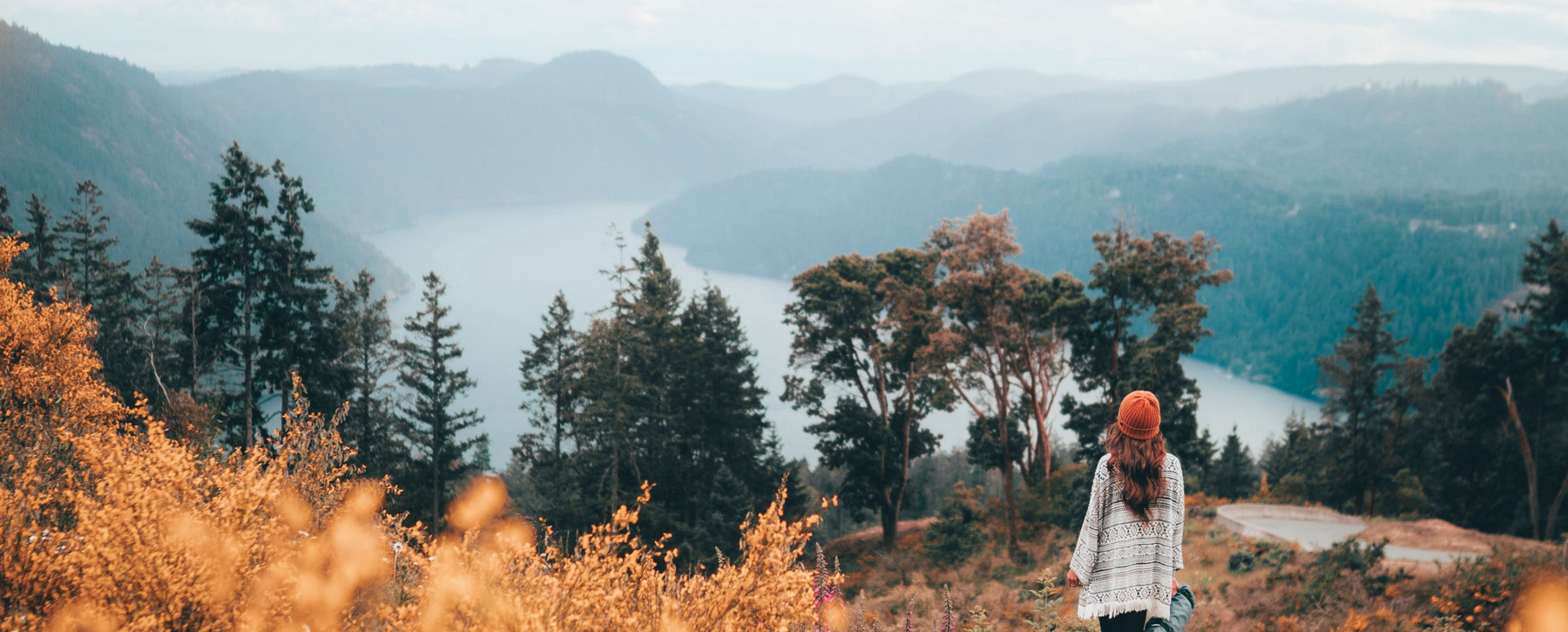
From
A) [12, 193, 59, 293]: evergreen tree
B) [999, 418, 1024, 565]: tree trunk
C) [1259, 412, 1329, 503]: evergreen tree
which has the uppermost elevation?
[12, 193, 59, 293]: evergreen tree

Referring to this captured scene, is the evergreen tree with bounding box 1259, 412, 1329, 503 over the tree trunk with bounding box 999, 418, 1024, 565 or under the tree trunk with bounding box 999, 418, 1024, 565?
under

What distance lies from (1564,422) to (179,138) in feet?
782

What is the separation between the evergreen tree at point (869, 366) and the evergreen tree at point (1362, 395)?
16.5 meters

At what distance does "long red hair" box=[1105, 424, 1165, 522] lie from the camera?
375cm

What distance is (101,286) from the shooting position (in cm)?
2747

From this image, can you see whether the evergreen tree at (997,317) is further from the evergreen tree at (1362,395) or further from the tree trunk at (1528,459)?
the tree trunk at (1528,459)

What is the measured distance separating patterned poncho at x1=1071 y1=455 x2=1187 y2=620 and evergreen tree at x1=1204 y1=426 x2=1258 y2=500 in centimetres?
4886

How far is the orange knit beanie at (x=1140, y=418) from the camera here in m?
3.69

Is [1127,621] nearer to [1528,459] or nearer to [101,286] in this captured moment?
[1528,459]

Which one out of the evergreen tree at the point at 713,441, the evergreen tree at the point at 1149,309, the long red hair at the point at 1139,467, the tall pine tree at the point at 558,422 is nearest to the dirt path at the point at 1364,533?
the evergreen tree at the point at 1149,309

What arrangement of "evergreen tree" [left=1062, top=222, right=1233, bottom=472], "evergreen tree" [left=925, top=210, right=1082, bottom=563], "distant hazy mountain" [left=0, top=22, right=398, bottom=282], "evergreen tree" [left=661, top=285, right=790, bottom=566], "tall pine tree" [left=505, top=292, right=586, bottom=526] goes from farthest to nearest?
1. "distant hazy mountain" [left=0, top=22, right=398, bottom=282]
2. "evergreen tree" [left=661, top=285, right=790, bottom=566]
3. "tall pine tree" [left=505, top=292, right=586, bottom=526]
4. "evergreen tree" [left=1062, top=222, right=1233, bottom=472]
5. "evergreen tree" [left=925, top=210, right=1082, bottom=563]

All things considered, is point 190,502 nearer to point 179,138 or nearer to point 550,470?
point 550,470

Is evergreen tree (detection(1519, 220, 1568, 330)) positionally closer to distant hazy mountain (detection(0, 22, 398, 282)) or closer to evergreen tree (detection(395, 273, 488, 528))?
evergreen tree (detection(395, 273, 488, 528))

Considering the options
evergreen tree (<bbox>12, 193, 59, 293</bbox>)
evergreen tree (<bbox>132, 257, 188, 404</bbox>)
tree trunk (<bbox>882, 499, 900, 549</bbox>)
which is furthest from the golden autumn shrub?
evergreen tree (<bbox>12, 193, 59, 293</bbox>)
